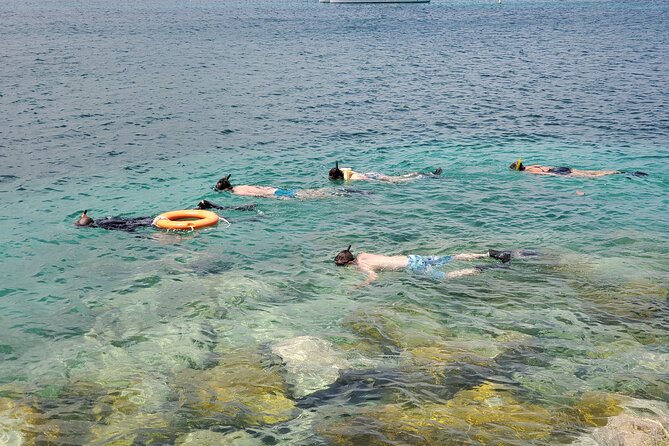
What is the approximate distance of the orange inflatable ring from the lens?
17.7 meters

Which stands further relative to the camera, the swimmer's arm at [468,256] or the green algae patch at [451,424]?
the swimmer's arm at [468,256]

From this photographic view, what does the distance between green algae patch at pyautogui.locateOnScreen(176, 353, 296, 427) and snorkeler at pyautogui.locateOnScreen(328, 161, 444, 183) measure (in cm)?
1070

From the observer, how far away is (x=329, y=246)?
17109 mm

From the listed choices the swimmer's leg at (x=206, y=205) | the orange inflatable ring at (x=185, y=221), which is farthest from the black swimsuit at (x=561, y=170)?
the orange inflatable ring at (x=185, y=221)

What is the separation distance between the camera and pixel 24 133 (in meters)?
29.6

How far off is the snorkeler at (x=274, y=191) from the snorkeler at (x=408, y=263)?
555cm

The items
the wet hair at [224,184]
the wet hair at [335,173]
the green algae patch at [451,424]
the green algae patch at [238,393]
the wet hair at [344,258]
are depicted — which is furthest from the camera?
the wet hair at [335,173]

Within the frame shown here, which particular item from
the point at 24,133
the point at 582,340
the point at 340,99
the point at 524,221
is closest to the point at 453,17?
the point at 340,99

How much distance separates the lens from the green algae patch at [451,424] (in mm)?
9109

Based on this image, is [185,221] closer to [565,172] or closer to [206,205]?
[206,205]

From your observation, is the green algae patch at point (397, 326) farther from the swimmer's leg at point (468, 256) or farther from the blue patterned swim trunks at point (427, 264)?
the swimmer's leg at point (468, 256)

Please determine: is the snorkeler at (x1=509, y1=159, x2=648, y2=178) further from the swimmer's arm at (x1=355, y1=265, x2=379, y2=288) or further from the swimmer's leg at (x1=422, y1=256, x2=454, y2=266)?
the swimmer's arm at (x1=355, y1=265, x2=379, y2=288)

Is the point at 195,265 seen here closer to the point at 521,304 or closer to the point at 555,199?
the point at 521,304

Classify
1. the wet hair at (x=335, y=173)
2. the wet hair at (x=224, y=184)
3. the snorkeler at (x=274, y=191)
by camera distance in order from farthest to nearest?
Answer: 1. the wet hair at (x=335, y=173)
2. the wet hair at (x=224, y=184)
3. the snorkeler at (x=274, y=191)
